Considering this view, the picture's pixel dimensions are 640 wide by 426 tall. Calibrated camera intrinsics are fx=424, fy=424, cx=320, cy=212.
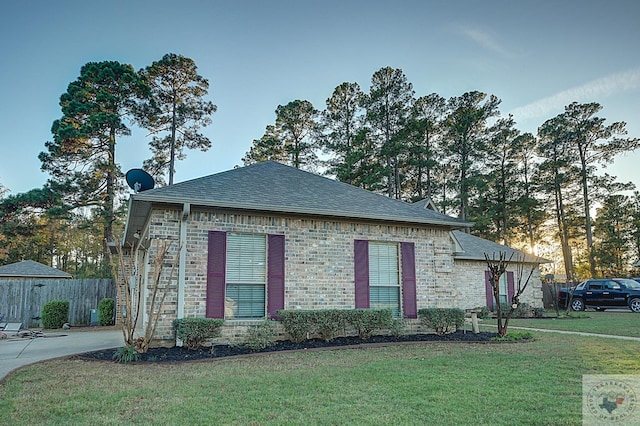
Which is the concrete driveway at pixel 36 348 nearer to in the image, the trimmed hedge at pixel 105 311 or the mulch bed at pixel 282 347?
the mulch bed at pixel 282 347

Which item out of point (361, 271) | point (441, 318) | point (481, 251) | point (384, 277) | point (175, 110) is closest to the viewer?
point (361, 271)

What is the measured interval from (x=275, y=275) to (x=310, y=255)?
964 millimetres

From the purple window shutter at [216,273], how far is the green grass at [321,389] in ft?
4.89

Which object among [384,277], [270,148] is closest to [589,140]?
[270,148]

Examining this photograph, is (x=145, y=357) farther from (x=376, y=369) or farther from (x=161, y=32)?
(x=161, y=32)

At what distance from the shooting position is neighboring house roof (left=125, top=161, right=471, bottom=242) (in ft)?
28.2

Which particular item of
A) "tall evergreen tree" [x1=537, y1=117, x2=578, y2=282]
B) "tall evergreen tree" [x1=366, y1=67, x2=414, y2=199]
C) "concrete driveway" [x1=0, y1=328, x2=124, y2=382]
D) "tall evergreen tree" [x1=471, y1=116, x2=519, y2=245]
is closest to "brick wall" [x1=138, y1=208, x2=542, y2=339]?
"concrete driveway" [x1=0, y1=328, x2=124, y2=382]

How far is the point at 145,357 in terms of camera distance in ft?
23.6

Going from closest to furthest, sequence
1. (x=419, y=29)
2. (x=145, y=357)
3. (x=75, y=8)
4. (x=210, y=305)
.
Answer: (x=145, y=357), (x=210, y=305), (x=75, y=8), (x=419, y=29)

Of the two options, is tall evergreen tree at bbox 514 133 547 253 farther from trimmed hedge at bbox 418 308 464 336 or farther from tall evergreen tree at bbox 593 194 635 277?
trimmed hedge at bbox 418 308 464 336

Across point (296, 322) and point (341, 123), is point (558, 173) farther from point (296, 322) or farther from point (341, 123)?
point (296, 322)

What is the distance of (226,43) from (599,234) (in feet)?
118

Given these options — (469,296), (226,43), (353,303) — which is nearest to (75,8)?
(226,43)

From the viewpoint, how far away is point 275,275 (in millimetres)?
9023
